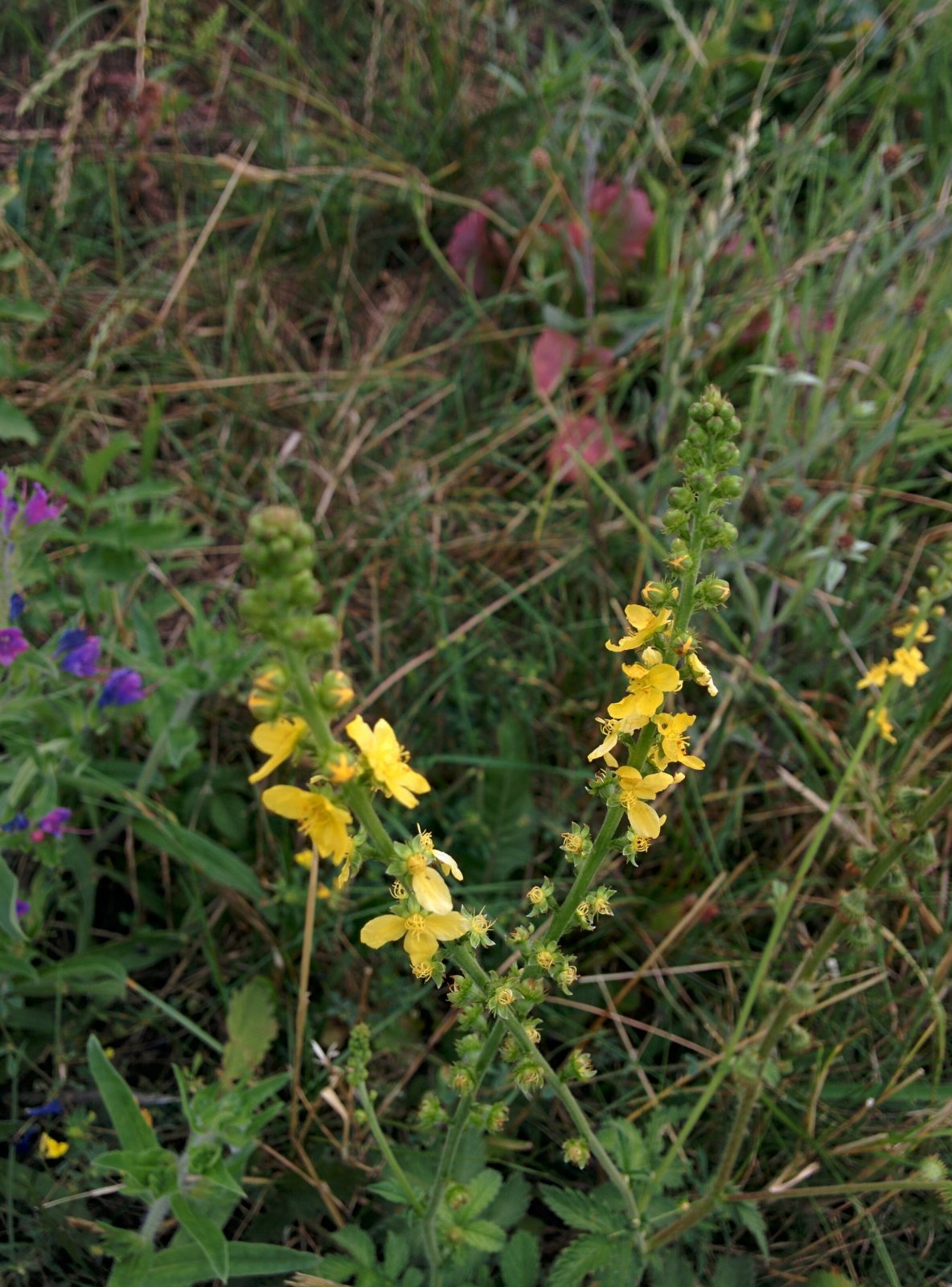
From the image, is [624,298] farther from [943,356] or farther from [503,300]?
[943,356]

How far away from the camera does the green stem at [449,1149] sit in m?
1.65

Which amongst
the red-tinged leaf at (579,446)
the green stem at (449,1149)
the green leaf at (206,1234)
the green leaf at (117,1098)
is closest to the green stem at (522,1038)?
the green stem at (449,1149)

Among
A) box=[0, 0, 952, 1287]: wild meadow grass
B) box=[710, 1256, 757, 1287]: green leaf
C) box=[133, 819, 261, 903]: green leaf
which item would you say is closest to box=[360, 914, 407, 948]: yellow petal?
box=[0, 0, 952, 1287]: wild meadow grass

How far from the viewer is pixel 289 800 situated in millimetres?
1341

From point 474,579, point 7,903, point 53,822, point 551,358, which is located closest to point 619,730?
point 7,903

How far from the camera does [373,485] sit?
3871mm

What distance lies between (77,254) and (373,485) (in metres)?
1.61

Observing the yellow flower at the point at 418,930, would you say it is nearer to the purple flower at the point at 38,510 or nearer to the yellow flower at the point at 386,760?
the yellow flower at the point at 386,760

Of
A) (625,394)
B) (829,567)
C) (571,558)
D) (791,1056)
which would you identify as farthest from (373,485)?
(791,1056)

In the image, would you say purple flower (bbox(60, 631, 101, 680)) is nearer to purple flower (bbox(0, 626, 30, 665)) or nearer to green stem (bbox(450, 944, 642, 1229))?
purple flower (bbox(0, 626, 30, 665))

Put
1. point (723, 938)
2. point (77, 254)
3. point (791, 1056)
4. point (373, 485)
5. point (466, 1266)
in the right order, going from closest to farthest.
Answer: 1. point (466, 1266)
2. point (791, 1056)
3. point (723, 938)
4. point (373, 485)
5. point (77, 254)

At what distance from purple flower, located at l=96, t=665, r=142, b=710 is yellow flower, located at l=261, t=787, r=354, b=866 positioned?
149 centimetres

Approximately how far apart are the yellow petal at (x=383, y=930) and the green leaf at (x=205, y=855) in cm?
137

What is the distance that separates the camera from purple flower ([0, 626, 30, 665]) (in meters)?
2.37
